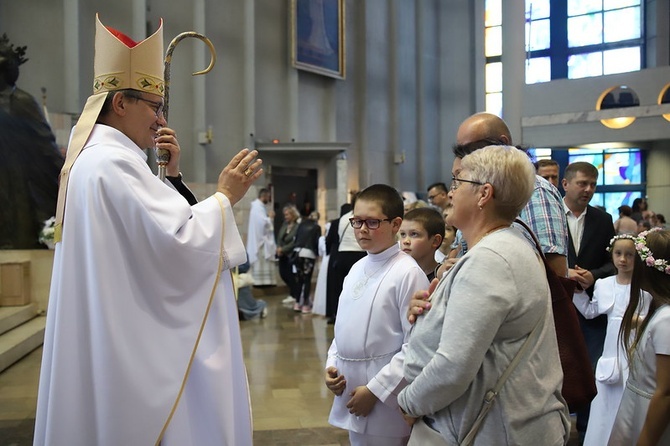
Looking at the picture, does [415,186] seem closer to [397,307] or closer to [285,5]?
[285,5]

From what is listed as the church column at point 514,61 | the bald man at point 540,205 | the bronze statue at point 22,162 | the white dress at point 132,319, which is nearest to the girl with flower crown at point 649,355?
the bald man at point 540,205

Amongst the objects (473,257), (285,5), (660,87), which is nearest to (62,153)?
(285,5)

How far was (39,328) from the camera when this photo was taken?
703 centimetres

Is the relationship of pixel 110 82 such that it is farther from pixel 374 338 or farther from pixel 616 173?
pixel 616 173

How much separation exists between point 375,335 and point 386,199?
1.89 feet

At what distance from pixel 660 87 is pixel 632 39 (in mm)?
2771

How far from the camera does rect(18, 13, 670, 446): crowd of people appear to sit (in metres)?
1.64

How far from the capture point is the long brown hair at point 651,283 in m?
2.51

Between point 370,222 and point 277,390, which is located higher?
point 370,222

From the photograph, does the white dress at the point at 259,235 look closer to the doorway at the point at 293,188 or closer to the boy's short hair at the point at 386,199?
the doorway at the point at 293,188

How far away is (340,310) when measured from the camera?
102 inches

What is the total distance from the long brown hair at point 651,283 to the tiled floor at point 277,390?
1.95m

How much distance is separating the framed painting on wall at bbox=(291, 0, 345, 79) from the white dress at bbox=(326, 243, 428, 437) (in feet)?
38.6

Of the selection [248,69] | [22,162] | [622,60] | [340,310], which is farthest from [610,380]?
[622,60]
